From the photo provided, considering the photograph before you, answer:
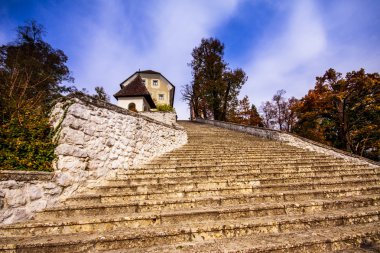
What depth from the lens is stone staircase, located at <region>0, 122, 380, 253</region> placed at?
2.27m

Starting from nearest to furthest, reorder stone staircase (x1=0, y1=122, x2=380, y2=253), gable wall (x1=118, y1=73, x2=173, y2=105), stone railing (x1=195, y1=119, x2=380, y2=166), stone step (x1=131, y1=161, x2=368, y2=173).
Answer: stone staircase (x1=0, y1=122, x2=380, y2=253) < stone step (x1=131, y1=161, x2=368, y2=173) < stone railing (x1=195, y1=119, x2=380, y2=166) < gable wall (x1=118, y1=73, x2=173, y2=105)

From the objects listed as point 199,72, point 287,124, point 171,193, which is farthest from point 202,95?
point 171,193

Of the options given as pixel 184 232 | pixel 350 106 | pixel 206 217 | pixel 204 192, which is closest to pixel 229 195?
pixel 204 192

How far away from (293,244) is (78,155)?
3640 mm

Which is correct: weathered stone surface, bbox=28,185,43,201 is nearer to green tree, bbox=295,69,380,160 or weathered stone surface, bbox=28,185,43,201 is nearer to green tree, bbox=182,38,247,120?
green tree, bbox=295,69,380,160

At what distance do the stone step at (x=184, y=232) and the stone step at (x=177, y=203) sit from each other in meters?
0.45

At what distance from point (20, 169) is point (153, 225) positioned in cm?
218

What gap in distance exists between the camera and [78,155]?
136 inches

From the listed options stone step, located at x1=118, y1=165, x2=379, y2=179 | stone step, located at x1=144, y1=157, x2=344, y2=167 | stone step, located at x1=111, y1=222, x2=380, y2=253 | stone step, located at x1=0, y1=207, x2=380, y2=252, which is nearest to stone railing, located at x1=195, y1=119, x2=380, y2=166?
Result: stone step, located at x1=144, y1=157, x2=344, y2=167

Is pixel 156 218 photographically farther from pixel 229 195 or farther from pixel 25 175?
pixel 25 175

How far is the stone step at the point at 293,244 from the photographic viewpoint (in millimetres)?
2176

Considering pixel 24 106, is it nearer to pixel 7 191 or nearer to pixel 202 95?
pixel 7 191

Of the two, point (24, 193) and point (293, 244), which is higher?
point (24, 193)

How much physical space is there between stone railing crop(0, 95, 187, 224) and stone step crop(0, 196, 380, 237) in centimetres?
34
